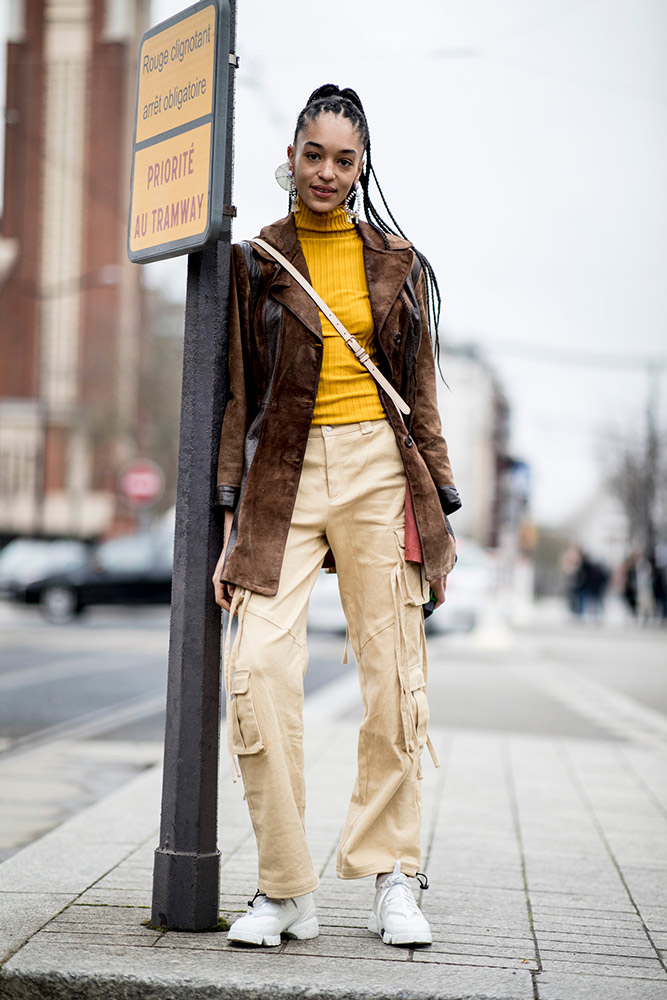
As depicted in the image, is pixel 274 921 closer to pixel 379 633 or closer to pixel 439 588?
pixel 379 633

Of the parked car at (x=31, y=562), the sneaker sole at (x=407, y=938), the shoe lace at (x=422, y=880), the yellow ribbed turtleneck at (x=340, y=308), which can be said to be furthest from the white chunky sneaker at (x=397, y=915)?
the parked car at (x=31, y=562)

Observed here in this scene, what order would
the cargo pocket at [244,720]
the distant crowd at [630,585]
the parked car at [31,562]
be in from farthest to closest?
the distant crowd at [630,585] → the parked car at [31,562] → the cargo pocket at [244,720]

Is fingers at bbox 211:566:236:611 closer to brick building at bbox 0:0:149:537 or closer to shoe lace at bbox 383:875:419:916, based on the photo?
shoe lace at bbox 383:875:419:916

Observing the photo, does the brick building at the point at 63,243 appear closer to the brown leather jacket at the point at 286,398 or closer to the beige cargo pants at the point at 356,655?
the brown leather jacket at the point at 286,398

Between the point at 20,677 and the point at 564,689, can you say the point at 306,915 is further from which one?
the point at 564,689

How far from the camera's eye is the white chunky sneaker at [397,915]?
10.8 ft

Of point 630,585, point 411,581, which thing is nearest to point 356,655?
point 411,581

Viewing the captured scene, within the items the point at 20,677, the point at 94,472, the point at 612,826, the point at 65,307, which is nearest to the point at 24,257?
the point at 65,307

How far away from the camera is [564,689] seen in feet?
41.4

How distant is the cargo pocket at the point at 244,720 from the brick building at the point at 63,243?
40.7 m

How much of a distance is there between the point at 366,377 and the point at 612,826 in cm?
272

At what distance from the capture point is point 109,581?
24.8m

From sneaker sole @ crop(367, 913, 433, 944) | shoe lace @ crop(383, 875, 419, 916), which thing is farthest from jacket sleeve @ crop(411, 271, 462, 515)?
sneaker sole @ crop(367, 913, 433, 944)

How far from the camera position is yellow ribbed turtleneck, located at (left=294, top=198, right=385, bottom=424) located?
3.44 meters
